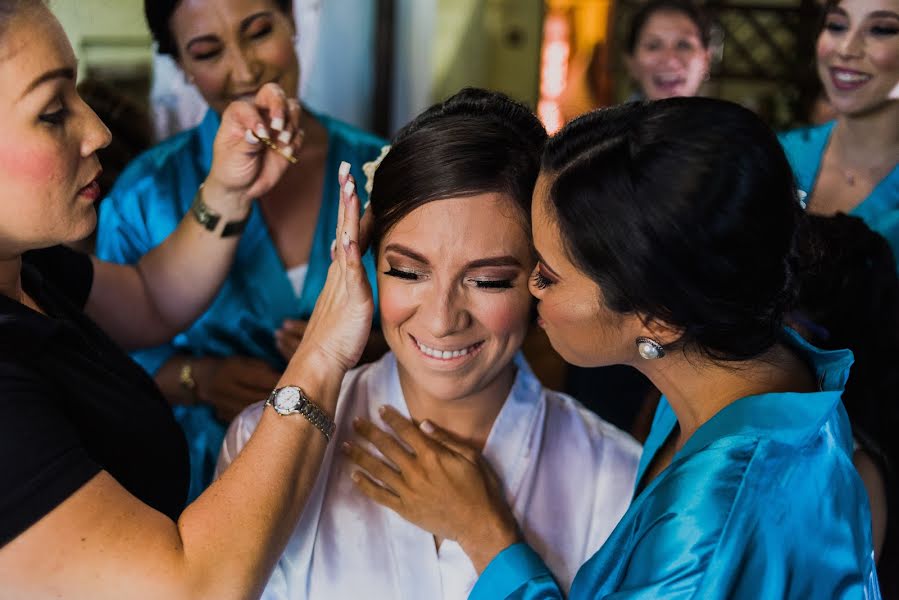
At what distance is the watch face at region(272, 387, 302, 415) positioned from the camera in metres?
1.13

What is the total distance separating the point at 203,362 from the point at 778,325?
117 centimetres

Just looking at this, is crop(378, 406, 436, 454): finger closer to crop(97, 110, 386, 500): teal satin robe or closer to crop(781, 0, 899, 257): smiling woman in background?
crop(97, 110, 386, 500): teal satin robe

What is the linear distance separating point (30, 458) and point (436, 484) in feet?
1.94

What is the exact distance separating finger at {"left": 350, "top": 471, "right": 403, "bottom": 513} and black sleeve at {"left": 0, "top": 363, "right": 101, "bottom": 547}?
0.48 metres

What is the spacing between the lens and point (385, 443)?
1382mm

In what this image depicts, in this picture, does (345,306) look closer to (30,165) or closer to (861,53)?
(30,165)

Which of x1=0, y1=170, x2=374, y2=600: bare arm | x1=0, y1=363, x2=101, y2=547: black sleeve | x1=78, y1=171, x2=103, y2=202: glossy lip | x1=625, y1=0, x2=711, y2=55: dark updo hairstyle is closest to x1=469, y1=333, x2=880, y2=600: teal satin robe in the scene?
x1=0, y1=170, x2=374, y2=600: bare arm

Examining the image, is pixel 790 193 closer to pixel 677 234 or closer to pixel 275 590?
pixel 677 234

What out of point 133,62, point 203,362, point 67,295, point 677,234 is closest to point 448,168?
point 677,234

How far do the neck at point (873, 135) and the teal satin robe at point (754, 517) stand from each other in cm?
108

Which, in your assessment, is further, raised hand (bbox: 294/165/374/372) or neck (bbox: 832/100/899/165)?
neck (bbox: 832/100/899/165)

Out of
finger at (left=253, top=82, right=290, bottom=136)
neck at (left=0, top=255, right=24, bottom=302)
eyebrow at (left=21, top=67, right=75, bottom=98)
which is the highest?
eyebrow at (left=21, top=67, right=75, bottom=98)

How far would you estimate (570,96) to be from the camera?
233 inches

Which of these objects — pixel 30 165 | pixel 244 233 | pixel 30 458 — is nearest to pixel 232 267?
pixel 244 233
